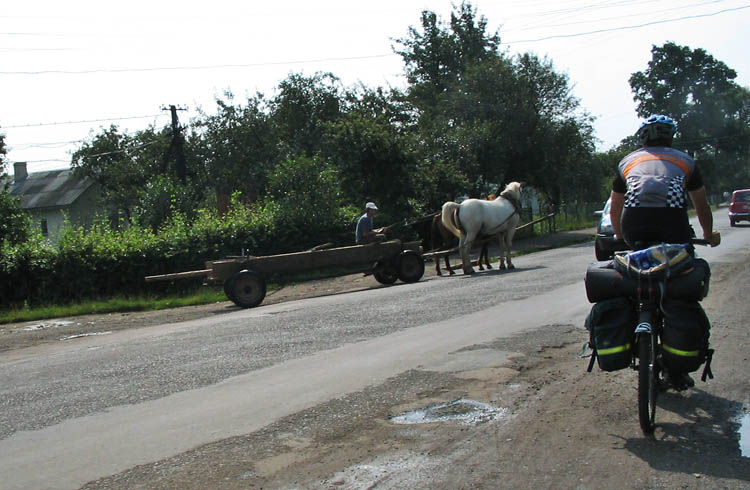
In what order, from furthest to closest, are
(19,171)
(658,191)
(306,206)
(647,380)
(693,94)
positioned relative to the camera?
(693,94), (19,171), (306,206), (658,191), (647,380)

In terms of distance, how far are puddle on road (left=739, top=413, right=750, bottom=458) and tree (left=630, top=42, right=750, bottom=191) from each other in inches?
3405

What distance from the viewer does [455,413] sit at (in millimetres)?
5934

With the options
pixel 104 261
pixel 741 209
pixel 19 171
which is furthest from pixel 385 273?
pixel 19 171

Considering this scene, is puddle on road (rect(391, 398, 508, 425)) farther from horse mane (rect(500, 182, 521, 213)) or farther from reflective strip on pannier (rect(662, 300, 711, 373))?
horse mane (rect(500, 182, 521, 213))

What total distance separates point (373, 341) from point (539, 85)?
30.5m

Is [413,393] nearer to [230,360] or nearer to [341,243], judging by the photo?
[230,360]

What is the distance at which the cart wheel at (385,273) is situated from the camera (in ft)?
61.2

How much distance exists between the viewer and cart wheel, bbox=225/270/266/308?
51.4 feet

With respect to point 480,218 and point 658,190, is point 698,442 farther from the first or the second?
point 480,218

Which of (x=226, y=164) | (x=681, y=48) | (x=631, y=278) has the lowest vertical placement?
(x=631, y=278)

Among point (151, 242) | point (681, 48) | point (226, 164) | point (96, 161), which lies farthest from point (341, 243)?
point (681, 48)

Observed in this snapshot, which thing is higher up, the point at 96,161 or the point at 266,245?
the point at 96,161

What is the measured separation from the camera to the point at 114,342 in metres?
11.5

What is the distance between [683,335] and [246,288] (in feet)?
38.5
